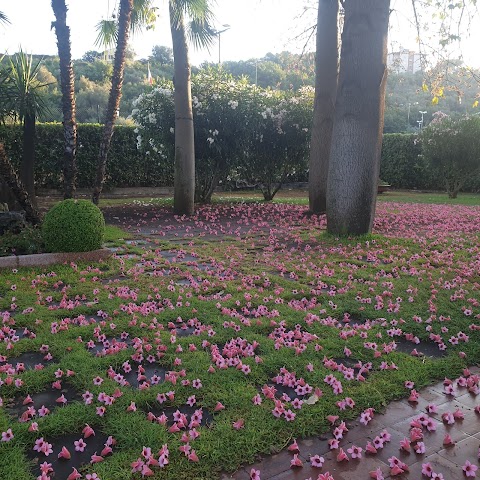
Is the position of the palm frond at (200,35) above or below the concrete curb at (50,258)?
above

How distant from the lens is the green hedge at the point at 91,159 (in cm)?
1700

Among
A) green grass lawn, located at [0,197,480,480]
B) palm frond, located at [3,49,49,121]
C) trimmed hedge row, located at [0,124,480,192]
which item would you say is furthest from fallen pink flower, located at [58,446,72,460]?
trimmed hedge row, located at [0,124,480,192]

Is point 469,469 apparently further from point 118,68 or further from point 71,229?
point 118,68

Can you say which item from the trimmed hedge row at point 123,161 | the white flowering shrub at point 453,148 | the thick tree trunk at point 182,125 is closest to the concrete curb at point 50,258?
the thick tree trunk at point 182,125

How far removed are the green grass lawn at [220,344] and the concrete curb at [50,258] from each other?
0.81 ft

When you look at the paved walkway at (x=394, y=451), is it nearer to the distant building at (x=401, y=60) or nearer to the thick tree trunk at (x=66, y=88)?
the thick tree trunk at (x=66, y=88)

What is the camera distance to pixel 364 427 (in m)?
2.66

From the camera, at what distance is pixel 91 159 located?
18281 millimetres

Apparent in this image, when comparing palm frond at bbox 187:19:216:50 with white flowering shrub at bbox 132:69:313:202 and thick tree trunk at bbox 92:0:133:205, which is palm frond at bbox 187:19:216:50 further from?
thick tree trunk at bbox 92:0:133:205

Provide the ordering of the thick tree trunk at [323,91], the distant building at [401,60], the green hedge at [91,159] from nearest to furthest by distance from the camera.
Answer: the thick tree trunk at [323,91], the distant building at [401,60], the green hedge at [91,159]

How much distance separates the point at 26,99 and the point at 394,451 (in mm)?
9727

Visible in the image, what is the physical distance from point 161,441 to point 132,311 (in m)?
2.10

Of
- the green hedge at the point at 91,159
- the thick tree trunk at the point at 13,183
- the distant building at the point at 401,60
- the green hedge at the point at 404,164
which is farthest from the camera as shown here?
the green hedge at the point at 404,164

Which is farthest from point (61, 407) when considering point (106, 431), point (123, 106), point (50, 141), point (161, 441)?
point (123, 106)
